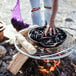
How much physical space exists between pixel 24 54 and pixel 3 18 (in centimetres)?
224

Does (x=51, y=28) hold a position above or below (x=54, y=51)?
above

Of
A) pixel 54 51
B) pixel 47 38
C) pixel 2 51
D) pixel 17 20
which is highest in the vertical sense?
pixel 47 38

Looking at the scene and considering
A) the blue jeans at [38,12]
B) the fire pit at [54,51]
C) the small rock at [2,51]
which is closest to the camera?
the fire pit at [54,51]

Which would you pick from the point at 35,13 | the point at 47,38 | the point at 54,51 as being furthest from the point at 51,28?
the point at 35,13

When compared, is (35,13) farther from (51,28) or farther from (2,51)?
(51,28)

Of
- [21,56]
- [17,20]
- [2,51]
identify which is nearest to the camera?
[21,56]

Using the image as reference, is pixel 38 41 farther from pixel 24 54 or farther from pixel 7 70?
pixel 7 70

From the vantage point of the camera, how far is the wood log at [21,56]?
2376mm

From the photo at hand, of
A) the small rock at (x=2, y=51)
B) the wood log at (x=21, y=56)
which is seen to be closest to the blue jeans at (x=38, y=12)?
the small rock at (x=2, y=51)

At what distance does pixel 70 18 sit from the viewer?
4383mm

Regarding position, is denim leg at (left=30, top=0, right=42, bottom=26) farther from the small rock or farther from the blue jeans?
the small rock

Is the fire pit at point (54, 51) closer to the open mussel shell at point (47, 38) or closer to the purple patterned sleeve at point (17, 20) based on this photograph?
the open mussel shell at point (47, 38)

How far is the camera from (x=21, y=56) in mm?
2529

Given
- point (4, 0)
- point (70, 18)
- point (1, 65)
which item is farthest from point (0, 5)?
point (1, 65)
